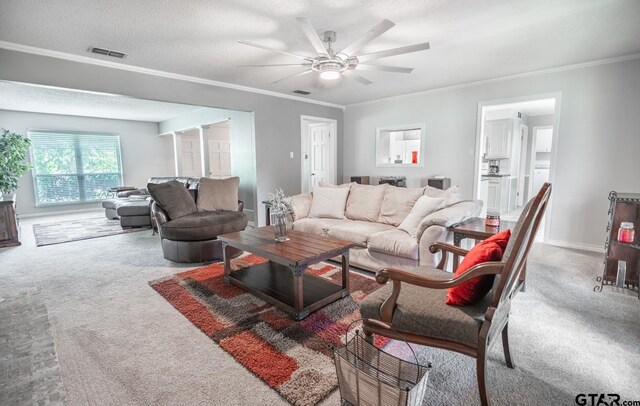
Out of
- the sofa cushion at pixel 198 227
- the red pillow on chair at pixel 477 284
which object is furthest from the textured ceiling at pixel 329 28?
the red pillow on chair at pixel 477 284

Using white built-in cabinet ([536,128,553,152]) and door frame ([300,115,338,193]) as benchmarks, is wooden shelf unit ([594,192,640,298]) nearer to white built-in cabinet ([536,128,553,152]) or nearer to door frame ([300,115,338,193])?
door frame ([300,115,338,193])

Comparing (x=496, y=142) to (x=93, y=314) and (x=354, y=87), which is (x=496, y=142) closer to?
(x=354, y=87)

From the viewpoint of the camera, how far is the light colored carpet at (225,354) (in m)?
1.54

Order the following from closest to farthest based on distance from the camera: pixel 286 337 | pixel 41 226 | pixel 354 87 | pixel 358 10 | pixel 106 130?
1. pixel 286 337
2. pixel 358 10
3. pixel 354 87
4. pixel 41 226
5. pixel 106 130

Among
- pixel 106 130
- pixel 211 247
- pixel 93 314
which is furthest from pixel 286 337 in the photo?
pixel 106 130

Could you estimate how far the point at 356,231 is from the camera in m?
3.26

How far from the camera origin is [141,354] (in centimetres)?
187

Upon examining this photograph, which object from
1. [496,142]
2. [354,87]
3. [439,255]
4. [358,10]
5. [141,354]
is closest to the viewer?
[141,354]

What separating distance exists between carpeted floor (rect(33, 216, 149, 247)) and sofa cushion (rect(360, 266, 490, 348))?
523cm

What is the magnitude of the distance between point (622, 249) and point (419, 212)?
1.84 metres

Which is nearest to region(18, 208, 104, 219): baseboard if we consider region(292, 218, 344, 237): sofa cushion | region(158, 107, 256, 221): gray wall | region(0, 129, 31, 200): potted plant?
region(0, 129, 31, 200): potted plant

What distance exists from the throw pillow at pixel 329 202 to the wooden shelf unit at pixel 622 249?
264 centimetres

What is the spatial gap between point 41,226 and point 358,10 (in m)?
7.07

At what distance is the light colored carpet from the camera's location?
5.06 ft
